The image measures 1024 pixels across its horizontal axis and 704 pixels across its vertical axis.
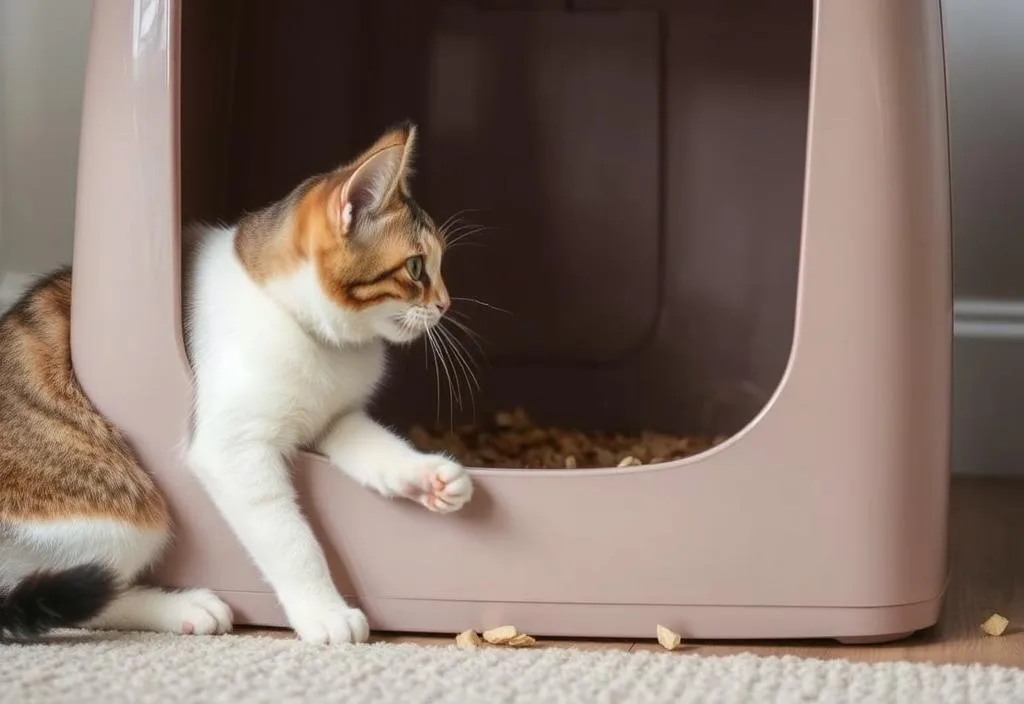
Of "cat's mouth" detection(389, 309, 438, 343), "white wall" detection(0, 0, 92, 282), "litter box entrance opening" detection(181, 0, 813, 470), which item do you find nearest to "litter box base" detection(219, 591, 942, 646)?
"cat's mouth" detection(389, 309, 438, 343)

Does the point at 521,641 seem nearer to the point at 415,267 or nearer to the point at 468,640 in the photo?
the point at 468,640

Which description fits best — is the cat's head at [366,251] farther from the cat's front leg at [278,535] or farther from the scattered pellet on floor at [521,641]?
the scattered pellet on floor at [521,641]

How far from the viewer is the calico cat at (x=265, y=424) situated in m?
1.13

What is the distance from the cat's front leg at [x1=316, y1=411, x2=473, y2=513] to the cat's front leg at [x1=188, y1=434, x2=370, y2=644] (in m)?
0.06

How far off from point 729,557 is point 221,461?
18.3 inches

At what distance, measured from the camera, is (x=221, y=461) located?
1143 millimetres

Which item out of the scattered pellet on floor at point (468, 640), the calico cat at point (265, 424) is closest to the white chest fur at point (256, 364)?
the calico cat at point (265, 424)

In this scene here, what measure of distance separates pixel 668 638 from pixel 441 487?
244mm

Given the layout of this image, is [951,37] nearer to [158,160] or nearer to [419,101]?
[419,101]

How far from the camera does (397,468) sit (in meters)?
1.14

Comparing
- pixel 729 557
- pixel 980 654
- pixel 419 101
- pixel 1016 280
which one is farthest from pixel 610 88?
pixel 980 654

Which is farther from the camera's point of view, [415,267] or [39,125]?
[39,125]

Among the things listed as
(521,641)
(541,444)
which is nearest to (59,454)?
(521,641)

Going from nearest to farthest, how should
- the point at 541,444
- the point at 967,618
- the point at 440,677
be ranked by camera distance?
the point at 440,677 < the point at 967,618 < the point at 541,444
